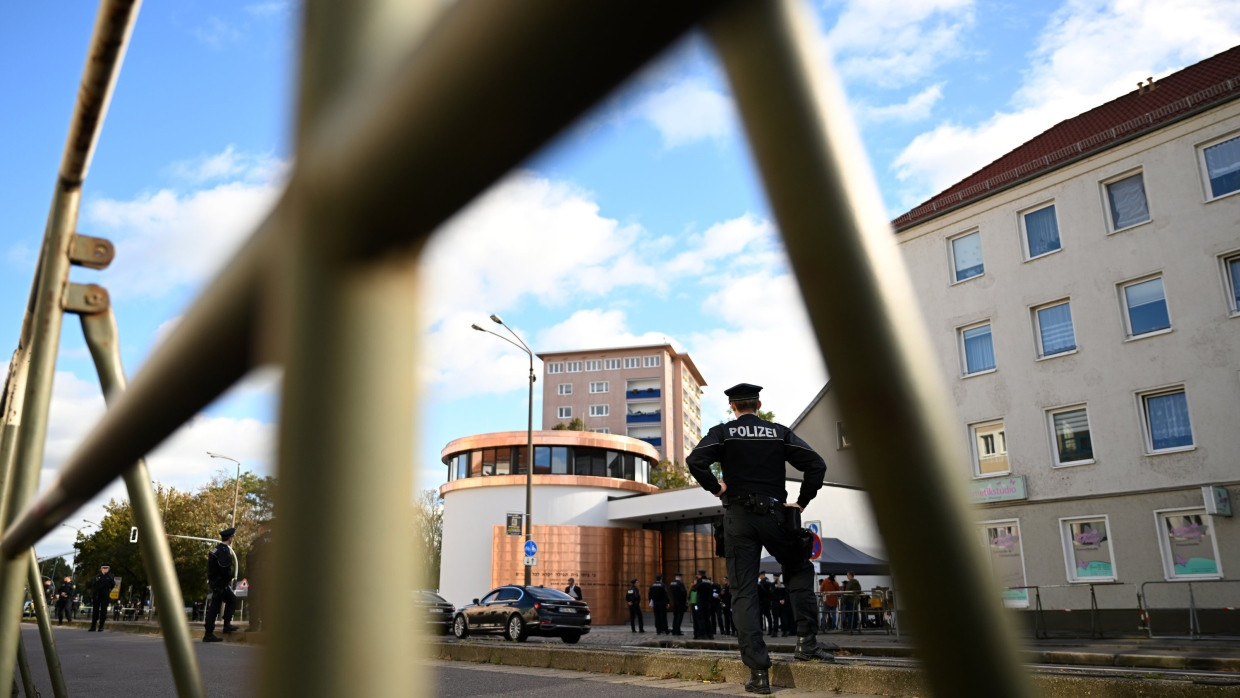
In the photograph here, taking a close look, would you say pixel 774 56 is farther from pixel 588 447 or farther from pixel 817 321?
pixel 588 447

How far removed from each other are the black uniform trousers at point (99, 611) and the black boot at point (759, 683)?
20032mm

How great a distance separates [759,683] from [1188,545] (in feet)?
62.5

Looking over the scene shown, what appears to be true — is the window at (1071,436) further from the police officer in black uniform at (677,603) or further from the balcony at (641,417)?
the balcony at (641,417)

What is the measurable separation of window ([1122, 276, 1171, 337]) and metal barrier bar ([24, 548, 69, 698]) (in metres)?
22.7

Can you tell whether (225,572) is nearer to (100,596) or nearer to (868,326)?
(868,326)

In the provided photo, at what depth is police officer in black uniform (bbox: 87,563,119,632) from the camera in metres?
19.9

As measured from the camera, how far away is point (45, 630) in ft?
8.62

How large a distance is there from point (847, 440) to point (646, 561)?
3596 cm

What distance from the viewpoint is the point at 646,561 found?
35.2 meters

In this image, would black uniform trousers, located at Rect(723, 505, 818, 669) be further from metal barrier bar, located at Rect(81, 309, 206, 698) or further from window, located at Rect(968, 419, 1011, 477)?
window, located at Rect(968, 419, 1011, 477)

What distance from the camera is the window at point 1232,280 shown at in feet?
62.6

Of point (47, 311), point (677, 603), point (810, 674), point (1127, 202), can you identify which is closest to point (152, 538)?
point (47, 311)

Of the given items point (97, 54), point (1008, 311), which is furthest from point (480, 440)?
point (97, 54)

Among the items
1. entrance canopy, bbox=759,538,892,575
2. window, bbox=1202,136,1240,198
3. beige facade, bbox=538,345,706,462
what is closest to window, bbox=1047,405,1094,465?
window, bbox=1202,136,1240,198
